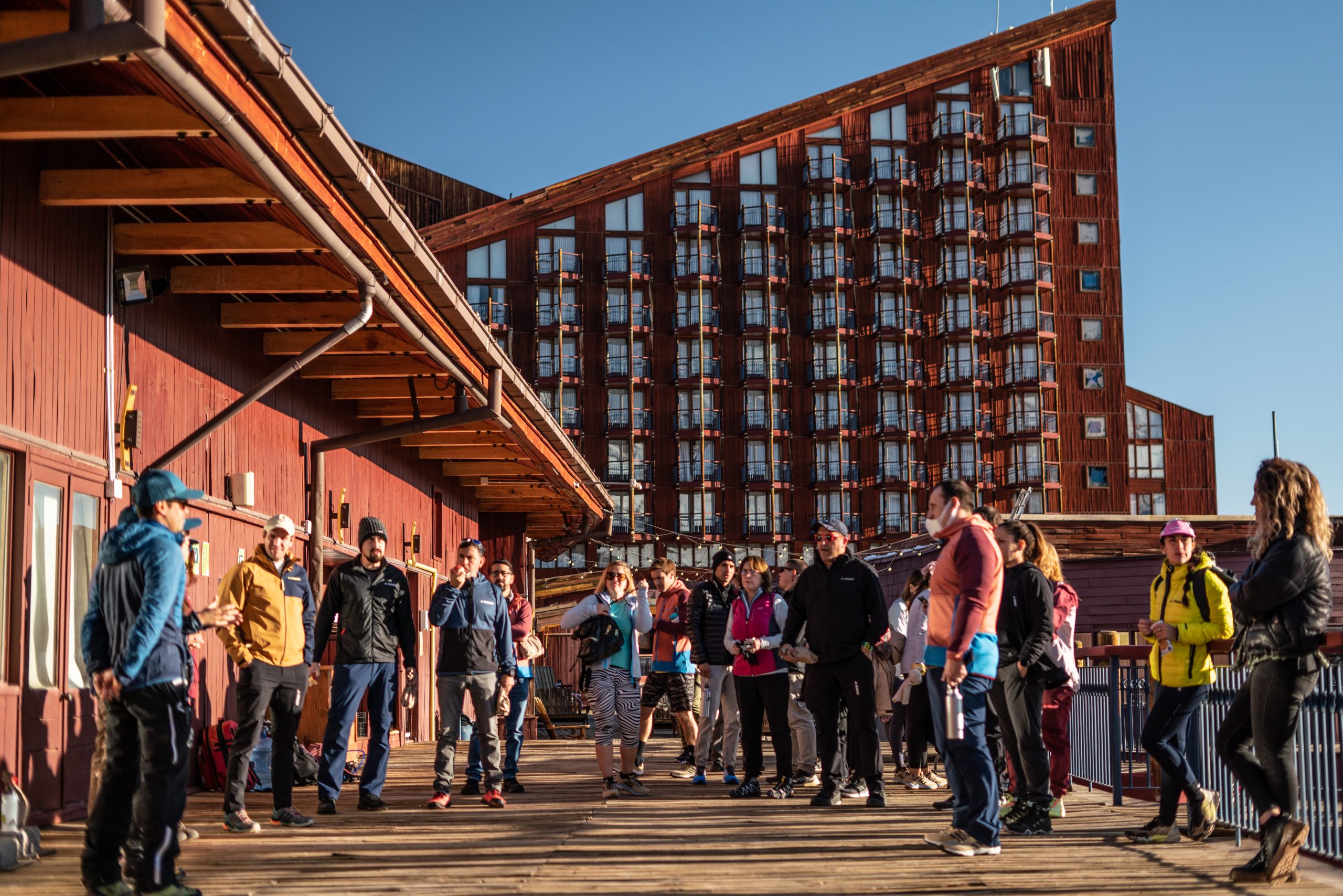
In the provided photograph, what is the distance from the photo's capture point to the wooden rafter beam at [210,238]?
905cm

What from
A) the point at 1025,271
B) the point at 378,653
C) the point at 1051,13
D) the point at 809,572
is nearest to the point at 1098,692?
the point at 809,572

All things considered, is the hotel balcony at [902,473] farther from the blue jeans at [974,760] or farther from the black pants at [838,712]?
the blue jeans at [974,760]

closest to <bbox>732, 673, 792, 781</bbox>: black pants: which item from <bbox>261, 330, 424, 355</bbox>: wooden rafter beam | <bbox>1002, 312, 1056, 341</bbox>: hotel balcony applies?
<bbox>261, 330, 424, 355</bbox>: wooden rafter beam

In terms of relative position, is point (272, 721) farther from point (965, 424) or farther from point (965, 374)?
point (965, 374)

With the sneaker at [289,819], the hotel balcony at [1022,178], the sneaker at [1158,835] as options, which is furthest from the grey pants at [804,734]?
the hotel balcony at [1022,178]

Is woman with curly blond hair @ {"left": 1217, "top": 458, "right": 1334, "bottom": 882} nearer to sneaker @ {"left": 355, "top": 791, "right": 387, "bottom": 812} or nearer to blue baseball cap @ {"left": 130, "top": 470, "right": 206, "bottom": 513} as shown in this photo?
blue baseball cap @ {"left": 130, "top": 470, "right": 206, "bottom": 513}

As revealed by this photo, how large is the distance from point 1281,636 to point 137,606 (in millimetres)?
4914

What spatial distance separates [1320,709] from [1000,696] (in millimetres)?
2113

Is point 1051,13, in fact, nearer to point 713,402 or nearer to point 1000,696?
point 713,402

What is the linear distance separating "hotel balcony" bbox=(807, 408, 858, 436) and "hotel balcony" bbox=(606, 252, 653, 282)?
974 centimetres

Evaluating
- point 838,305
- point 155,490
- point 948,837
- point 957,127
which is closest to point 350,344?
point 155,490

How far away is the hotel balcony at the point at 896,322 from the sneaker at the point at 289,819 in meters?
56.4

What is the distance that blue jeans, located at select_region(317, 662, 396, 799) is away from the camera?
9.33 metres

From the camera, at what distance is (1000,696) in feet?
27.3
